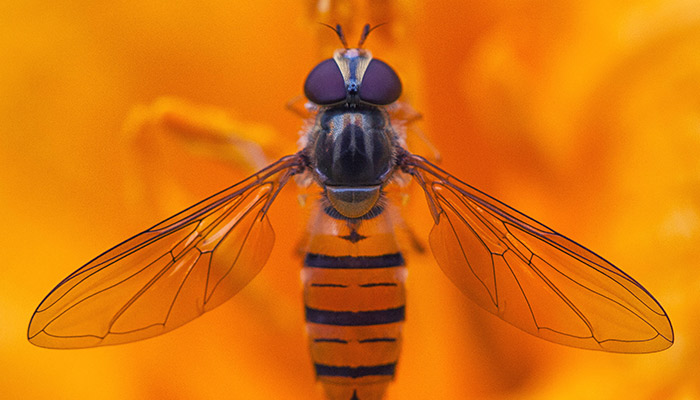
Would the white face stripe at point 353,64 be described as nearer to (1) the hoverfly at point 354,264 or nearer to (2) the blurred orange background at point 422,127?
(1) the hoverfly at point 354,264

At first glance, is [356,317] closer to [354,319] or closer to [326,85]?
[354,319]

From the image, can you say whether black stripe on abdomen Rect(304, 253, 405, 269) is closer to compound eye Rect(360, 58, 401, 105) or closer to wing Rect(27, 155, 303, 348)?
wing Rect(27, 155, 303, 348)

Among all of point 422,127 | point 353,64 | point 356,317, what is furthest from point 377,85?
point 356,317

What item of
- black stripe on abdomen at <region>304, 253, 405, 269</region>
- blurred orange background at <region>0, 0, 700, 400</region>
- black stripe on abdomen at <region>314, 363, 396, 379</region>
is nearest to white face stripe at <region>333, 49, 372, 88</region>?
blurred orange background at <region>0, 0, 700, 400</region>

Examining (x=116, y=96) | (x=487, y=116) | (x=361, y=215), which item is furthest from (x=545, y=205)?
(x=116, y=96)

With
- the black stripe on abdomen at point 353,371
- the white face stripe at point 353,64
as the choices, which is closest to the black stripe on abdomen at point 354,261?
the black stripe on abdomen at point 353,371

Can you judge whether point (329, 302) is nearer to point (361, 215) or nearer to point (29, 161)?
point (361, 215)
